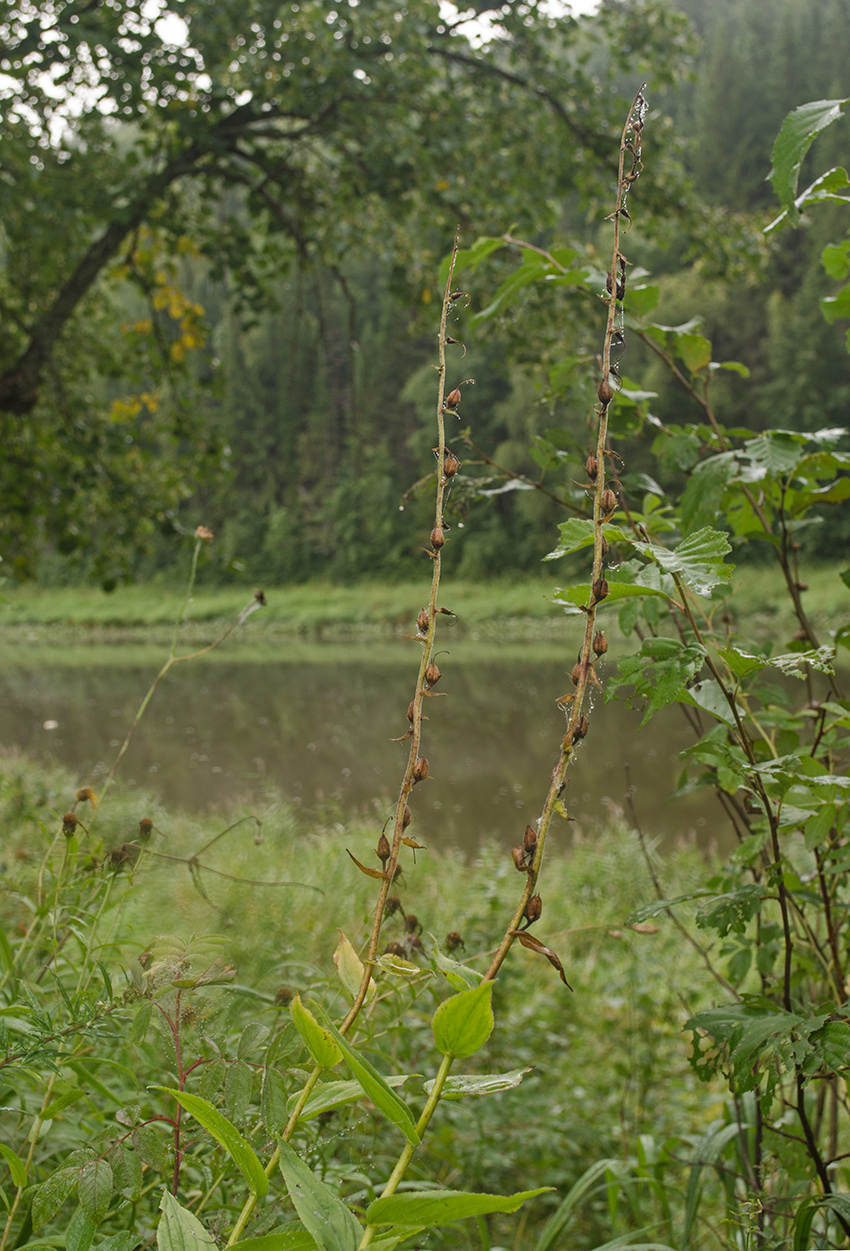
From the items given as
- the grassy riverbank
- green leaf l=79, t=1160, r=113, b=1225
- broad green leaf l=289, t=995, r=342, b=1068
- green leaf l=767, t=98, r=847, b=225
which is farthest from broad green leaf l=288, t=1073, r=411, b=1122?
the grassy riverbank

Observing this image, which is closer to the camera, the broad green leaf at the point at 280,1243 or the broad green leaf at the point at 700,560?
the broad green leaf at the point at 280,1243

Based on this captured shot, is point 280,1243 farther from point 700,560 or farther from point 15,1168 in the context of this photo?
point 700,560

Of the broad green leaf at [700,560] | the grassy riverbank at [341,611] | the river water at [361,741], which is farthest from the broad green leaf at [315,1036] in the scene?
the grassy riverbank at [341,611]

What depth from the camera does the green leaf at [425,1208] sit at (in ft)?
1.33

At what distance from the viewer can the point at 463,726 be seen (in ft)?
35.8

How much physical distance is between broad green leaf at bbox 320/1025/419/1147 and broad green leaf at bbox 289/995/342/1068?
39mm

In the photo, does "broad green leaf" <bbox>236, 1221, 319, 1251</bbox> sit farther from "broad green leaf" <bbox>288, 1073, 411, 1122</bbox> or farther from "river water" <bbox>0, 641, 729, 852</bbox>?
"river water" <bbox>0, 641, 729, 852</bbox>

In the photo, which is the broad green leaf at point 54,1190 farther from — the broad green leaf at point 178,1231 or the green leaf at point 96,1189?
the broad green leaf at point 178,1231

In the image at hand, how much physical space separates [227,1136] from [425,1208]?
11 cm

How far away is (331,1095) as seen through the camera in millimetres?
522

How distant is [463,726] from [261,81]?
802cm

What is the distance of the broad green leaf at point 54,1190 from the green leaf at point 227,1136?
0.60 ft

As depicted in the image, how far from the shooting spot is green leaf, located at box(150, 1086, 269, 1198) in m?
0.43

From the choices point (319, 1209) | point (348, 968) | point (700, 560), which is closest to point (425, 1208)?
point (319, 1209)
